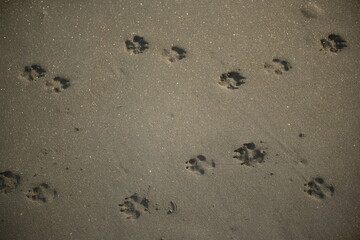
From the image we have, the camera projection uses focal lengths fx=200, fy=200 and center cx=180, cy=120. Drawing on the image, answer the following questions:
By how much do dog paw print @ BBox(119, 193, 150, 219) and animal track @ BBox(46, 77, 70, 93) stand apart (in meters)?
1.39

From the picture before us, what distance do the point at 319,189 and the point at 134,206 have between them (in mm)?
2056

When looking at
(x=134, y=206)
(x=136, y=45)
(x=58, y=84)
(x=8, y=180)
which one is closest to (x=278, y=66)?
(x=136, y=45)

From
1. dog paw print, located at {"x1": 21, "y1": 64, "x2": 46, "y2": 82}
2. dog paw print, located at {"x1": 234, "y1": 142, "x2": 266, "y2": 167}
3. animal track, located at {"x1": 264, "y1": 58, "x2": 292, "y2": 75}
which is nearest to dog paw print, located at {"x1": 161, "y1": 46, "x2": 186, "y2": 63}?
animal track, located at {"x1": 264, "y1": 58, "x2": 292, "y2": 75}

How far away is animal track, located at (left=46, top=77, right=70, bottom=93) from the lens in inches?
85.2

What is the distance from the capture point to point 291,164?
2.20 meters

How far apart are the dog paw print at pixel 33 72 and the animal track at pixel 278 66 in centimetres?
243

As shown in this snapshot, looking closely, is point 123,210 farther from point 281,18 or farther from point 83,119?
point 281,18

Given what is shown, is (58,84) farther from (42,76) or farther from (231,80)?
(231,80)

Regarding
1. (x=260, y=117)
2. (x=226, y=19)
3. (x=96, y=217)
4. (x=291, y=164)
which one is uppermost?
(x=226, y=19)

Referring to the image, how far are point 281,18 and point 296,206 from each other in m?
2.07

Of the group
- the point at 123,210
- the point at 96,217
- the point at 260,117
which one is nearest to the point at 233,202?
the point at 260,117

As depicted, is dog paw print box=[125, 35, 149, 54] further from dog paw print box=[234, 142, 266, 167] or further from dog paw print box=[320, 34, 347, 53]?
dog paw print box=[320, 34, 347, 53]

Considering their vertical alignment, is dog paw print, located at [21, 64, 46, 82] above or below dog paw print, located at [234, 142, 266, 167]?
above

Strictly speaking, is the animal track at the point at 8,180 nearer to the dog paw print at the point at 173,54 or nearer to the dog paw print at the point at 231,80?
the dog paw print at the point at 173,54
